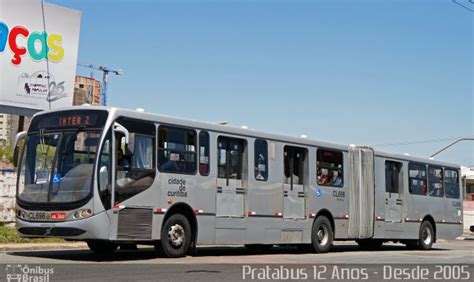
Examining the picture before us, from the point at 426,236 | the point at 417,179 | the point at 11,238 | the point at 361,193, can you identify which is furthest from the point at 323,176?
the point at 11,238

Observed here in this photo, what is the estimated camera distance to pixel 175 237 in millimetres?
15961

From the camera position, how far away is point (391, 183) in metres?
24.1

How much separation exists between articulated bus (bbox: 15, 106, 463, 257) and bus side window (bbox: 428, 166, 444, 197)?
319cm

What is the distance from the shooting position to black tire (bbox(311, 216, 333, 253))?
67.2 ft

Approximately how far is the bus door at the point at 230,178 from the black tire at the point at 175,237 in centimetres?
118

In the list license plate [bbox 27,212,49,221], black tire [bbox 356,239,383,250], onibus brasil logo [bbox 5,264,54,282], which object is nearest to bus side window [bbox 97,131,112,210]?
license plate [bbox 27,212,49,221]

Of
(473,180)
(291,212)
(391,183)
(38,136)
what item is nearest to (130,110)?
(38,136)

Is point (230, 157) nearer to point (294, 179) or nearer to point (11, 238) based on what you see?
point (294, 179)

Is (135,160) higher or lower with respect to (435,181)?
lower

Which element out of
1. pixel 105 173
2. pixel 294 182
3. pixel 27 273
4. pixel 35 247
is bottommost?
pixel 27 273

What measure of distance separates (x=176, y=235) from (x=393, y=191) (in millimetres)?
10489

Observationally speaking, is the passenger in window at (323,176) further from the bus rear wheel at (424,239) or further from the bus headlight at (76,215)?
the bus headlight at (76,215)

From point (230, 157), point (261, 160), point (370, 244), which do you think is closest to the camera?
point (230, 157)

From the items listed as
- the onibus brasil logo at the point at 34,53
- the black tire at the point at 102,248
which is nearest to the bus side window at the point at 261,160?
the black tire at the point at 102,248
